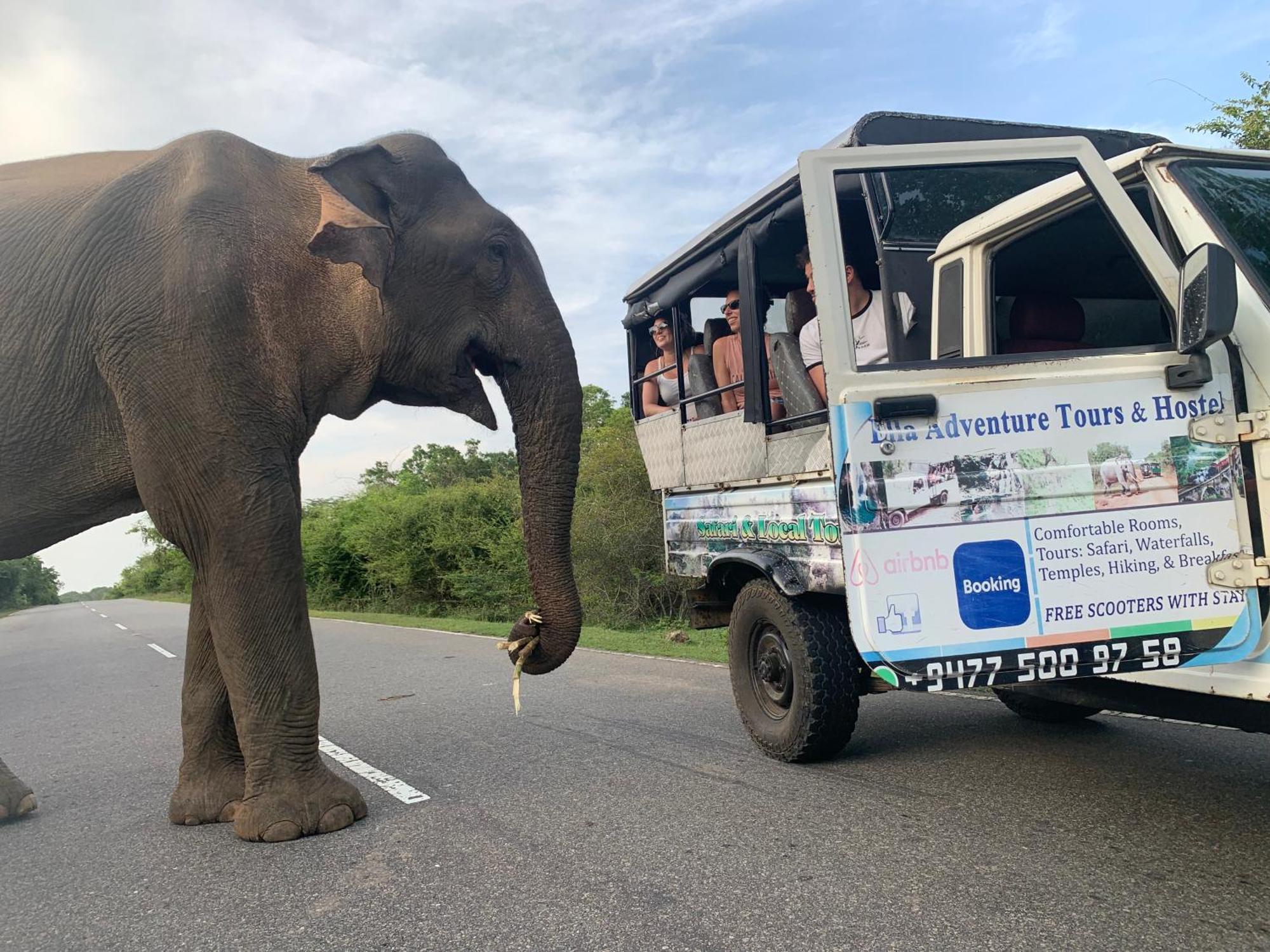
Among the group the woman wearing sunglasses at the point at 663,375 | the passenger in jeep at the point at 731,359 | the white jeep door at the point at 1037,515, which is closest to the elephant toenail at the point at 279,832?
the white jeep door at the point at 1037,515

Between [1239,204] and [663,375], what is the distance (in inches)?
144

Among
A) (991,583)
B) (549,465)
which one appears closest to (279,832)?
(549,465)

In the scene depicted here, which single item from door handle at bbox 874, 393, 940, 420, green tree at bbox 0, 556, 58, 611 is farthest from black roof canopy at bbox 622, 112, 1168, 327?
green tree at bbox 0, 556, 58, 611

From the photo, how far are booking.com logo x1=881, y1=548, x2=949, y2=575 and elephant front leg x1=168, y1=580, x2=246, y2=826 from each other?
2.90 metres

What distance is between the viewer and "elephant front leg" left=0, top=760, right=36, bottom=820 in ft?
15.0

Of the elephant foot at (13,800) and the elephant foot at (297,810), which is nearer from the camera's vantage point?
the elephant foot at (297,810)

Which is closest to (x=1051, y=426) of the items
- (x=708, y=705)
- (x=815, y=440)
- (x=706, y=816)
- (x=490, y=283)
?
(x=815, y=440)

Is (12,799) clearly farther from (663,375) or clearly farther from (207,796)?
(663,375)

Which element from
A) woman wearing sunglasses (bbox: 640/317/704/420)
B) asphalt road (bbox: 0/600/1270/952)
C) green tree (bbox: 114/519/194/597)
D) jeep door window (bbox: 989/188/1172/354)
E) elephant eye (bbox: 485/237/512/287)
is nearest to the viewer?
asphalt road (bbox: 0/600/1270/952)

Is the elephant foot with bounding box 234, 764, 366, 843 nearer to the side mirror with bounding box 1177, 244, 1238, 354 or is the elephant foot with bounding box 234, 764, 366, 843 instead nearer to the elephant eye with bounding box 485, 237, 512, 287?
the elephant eye with bounding box 485, 237, 512, 287

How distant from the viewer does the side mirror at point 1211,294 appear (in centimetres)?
294

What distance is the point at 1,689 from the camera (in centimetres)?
1062

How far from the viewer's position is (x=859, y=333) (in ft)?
15.9

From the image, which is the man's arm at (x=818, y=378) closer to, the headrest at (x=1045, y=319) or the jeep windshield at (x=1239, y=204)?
the headrest at (x=1045, y=319)
